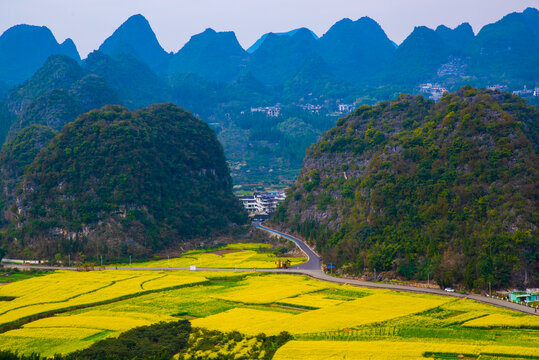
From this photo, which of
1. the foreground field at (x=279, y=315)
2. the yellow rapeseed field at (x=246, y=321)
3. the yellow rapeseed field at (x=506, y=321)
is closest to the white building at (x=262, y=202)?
the foreground field at (x=279, y=315)

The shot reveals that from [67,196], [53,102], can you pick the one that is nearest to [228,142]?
[53,102]

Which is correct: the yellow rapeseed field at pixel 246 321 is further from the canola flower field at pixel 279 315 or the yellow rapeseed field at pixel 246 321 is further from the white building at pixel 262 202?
the white building at pixel 262 202

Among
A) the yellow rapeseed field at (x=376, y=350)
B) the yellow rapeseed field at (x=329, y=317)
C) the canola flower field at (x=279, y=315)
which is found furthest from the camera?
the yellow rapeseed field at (x=329, y=317)

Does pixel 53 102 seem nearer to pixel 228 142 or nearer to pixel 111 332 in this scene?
pixel 228 142

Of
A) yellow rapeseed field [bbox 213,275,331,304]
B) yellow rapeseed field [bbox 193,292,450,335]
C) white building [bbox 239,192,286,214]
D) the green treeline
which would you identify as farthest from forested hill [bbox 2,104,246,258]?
the green treeline

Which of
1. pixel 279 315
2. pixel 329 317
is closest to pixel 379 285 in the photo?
pixel 329 317

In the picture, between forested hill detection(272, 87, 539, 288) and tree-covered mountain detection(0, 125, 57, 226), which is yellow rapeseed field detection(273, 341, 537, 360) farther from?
tree-covered mountain detection(0, 125, 57, 226)
